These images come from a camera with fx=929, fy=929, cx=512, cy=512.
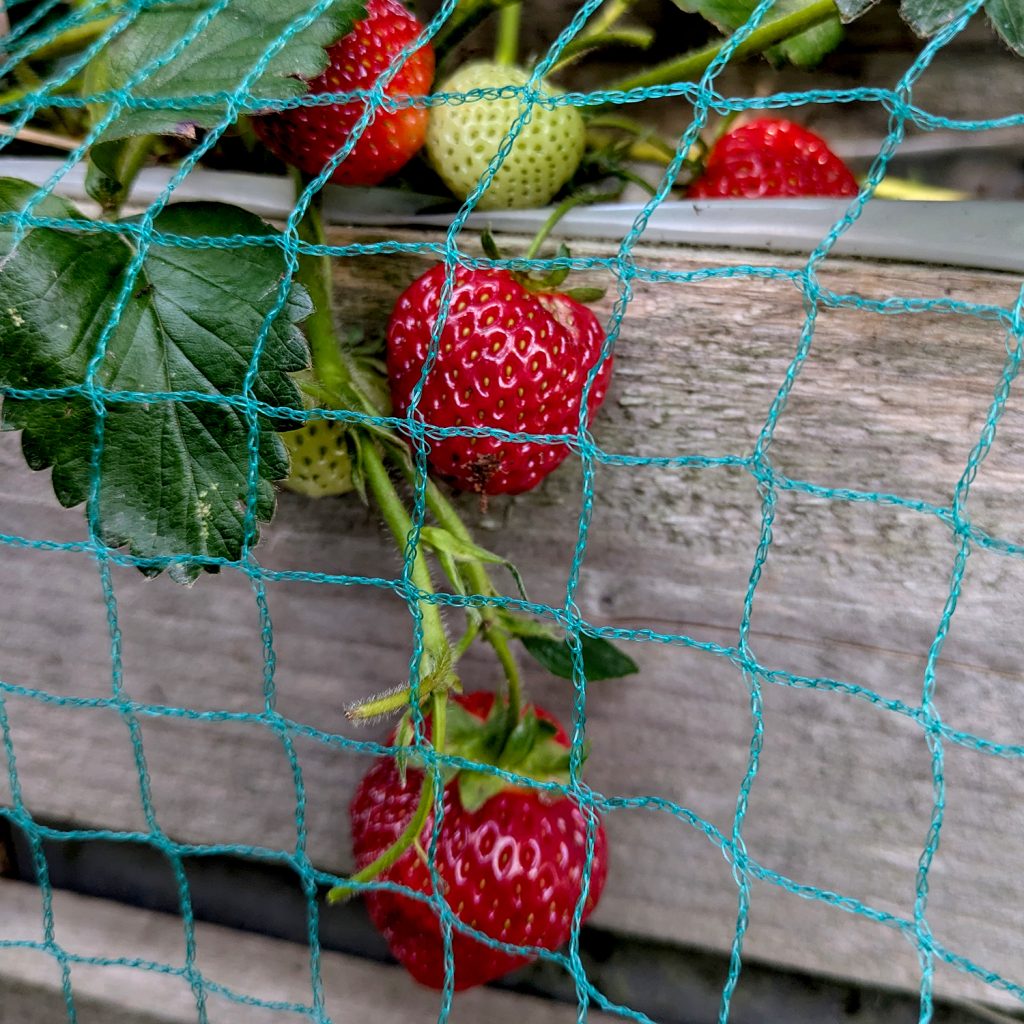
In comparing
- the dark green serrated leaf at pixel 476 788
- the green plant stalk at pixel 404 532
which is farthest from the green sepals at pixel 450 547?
the dark green serrated leaf at pixel 476 788

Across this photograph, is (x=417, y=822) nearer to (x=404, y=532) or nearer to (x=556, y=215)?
(x=404, y=532)

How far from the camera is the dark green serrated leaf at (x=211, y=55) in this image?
0.40 metres

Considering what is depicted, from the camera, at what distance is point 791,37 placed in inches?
19.2

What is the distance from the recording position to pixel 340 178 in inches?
19.4

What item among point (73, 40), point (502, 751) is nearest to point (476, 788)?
point (502, 751)

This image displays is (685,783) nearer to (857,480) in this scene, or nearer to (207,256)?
(857,480)

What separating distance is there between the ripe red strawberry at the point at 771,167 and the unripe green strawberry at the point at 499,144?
3.1 inches

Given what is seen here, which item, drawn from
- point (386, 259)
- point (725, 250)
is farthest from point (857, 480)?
point (386, 259)

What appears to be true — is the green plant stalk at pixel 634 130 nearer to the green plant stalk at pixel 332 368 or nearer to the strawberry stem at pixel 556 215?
the strawberry stem at pixel 556 215

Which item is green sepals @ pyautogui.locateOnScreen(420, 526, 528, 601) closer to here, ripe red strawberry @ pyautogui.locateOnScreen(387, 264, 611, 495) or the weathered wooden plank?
ripe red strawberry @ pyautogui.locateOnScreen(387, 264, 611, 495)

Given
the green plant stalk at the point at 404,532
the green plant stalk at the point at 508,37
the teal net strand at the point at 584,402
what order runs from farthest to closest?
the green plant stalk at the point at 508,37 → the green plant stalk at the point at 404,532 → the teal net strand at the point at 584,402

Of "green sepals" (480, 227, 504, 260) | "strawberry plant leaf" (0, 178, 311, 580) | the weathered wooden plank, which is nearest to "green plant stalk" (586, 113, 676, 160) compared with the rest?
"green sepals" (480, 227, 504, 260)

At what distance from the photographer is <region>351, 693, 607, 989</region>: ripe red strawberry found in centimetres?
49

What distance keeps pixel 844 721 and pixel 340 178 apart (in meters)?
0.41
